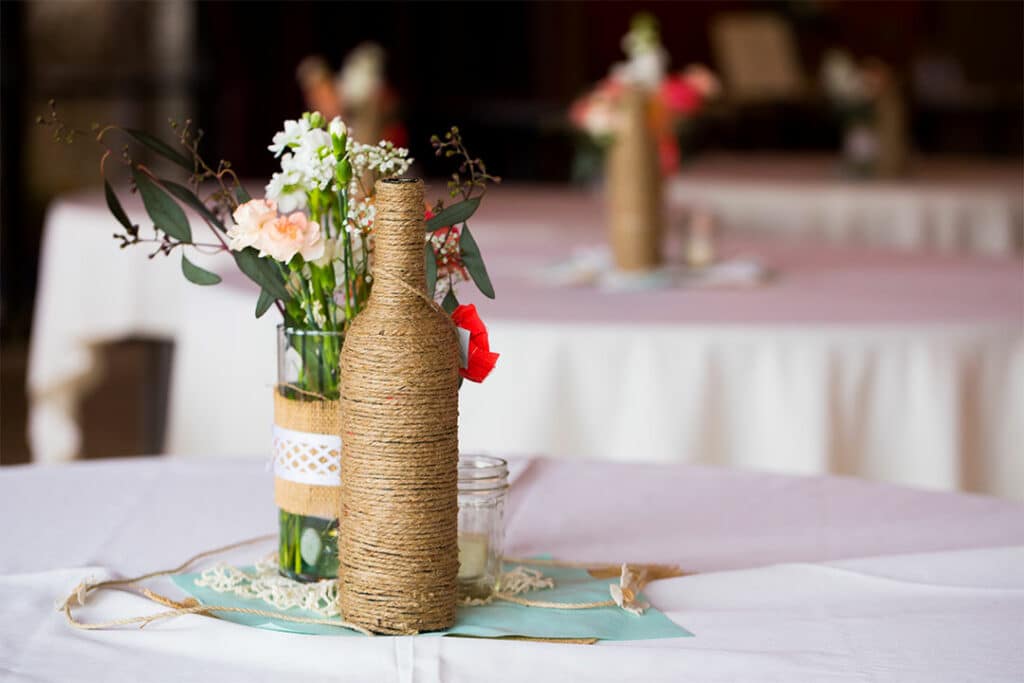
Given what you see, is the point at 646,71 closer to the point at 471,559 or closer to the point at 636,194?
the point at 636,194

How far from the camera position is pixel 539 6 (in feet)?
29.9

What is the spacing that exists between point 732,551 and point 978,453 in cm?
114

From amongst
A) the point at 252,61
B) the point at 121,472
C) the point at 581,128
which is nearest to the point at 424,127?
the point at 252,61

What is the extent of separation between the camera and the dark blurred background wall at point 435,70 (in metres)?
7.05

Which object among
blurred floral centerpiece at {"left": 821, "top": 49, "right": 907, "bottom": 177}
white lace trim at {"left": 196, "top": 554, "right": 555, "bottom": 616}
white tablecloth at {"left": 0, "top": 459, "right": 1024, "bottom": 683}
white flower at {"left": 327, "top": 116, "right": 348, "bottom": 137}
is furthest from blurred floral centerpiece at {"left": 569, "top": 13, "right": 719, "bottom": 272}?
blurred floral centerpiece at {"left": 821, "top": 49, "right": 907, "bottom": 177}

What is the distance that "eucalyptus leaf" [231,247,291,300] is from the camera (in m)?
1.16

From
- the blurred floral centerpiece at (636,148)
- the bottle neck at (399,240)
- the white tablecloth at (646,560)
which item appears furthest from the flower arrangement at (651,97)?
the bottle neck at (399,240)

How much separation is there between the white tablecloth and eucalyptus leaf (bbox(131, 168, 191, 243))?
0.96 feet

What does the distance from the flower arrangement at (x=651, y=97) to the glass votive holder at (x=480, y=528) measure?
1.82 m

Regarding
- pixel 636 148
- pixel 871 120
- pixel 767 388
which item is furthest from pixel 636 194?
pixel 871 120

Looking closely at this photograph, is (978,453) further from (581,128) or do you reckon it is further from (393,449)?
(393,449)

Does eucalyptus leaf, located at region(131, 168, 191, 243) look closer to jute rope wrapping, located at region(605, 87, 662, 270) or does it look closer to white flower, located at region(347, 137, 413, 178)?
white flower, located at region(347, 137, 413, 178)

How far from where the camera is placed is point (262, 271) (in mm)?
1167

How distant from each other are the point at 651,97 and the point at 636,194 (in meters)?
0.21
